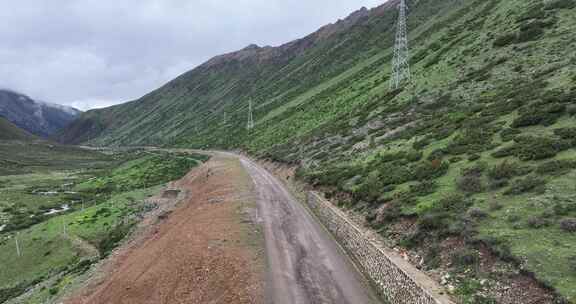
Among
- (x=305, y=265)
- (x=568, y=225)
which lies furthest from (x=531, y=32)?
(x=305, y=265)

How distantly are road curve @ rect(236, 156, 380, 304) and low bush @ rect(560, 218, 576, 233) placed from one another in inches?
371

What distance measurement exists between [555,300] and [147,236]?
36.9m

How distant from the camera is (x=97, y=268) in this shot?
33.7 meters

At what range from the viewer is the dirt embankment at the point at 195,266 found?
20859 millimetres

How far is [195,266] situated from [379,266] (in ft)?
37.3

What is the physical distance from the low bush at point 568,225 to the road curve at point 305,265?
9418 millimetres

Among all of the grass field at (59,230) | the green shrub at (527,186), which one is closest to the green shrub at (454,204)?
the green shrub at (527,186)

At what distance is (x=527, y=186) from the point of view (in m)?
19.0

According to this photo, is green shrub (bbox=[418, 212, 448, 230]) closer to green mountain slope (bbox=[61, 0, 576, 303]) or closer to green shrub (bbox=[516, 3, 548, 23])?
green mountain slope (bbox=[61, 0, 576, 303])

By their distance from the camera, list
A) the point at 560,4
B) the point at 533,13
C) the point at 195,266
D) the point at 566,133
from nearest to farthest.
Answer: the point at 566,133 → the point at 195,266 → the point at 560,4 → the point at 533,13

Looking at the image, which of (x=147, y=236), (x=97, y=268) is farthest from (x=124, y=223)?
(x=97, y=268)

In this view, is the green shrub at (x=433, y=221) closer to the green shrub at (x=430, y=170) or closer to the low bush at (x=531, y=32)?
the green shrub at (x=430, y=170)

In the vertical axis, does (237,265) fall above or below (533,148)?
below

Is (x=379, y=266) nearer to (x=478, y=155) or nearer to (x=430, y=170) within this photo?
(x=430, y=170)
